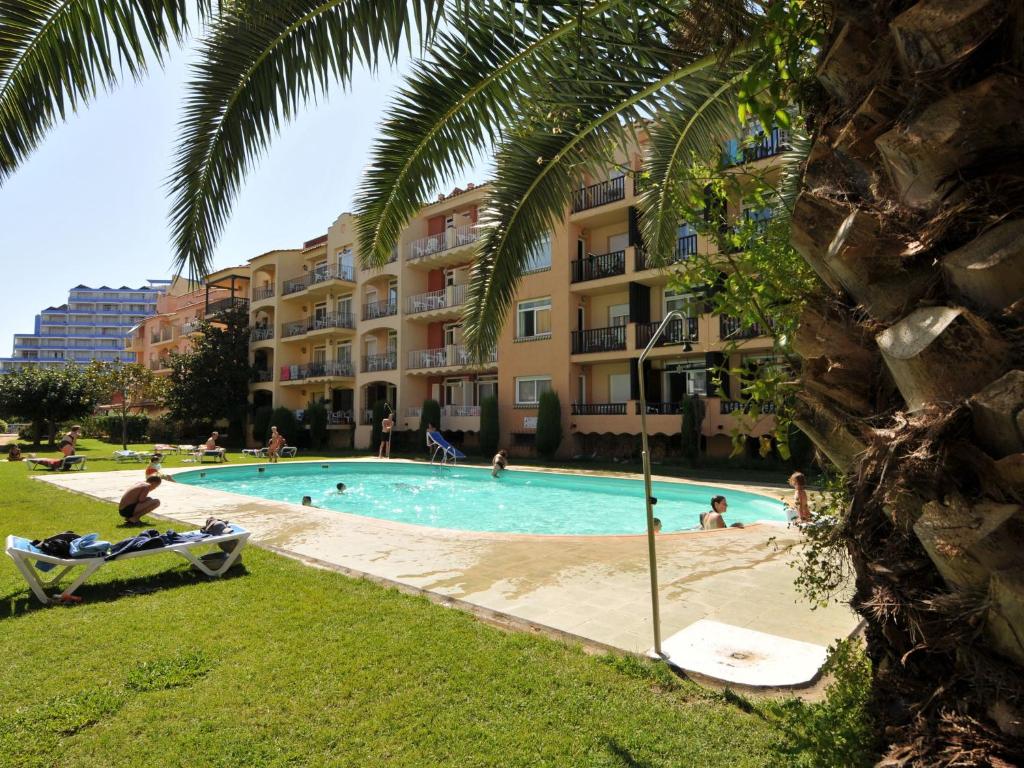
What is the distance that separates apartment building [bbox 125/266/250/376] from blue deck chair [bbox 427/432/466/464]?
2077 centimetres

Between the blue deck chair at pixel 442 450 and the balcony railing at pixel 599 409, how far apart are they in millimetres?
5347

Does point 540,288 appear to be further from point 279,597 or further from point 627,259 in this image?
point 279,597

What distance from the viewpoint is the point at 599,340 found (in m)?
24.4

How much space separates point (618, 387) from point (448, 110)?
20863 millimetres

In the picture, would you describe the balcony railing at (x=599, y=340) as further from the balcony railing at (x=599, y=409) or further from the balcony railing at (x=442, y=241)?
the balcony railing at (x=442, y=241)

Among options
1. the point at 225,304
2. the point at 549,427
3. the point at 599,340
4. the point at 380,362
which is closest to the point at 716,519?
the point at 549,427

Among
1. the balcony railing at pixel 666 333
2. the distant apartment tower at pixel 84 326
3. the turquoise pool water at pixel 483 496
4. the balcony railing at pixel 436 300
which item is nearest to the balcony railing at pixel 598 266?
the balcony railing at pixel 666 333

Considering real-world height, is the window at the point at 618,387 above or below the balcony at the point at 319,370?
below

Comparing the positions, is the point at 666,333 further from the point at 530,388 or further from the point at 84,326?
the point at 84,326

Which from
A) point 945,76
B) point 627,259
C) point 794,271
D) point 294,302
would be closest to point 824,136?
point 945,76

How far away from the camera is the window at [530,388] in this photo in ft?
85.9

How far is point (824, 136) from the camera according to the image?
219cm

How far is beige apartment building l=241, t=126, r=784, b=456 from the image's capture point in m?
23.0

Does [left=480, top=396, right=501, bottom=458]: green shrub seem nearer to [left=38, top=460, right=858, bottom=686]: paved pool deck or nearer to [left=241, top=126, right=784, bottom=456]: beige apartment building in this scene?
[left=241, top=126, right=784, bottom=456]: beige apartment building
